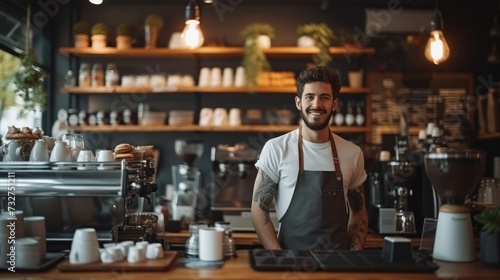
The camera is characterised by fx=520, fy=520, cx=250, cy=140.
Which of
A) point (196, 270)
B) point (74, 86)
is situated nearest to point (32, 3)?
point (74, 86)

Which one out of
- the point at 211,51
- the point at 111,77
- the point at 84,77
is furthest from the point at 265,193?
the point at 84,77

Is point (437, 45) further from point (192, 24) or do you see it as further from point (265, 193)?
point (265, 193)

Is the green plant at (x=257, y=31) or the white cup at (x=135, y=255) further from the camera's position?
the green plant at (x=257, y=31)

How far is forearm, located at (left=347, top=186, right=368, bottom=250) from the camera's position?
264 cm

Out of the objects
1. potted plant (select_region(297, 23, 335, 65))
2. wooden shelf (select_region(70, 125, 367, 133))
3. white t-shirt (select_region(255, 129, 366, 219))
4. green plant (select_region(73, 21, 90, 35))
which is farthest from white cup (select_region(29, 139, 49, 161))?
potted plant (select_region(297, 23, 335, 65))

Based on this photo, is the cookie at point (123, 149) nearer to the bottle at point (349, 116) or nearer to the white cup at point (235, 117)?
the white cup at point (235, 117)

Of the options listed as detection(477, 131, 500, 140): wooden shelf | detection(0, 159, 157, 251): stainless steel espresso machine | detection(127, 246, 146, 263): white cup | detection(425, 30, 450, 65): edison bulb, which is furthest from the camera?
detection(477, 131, 500, 140): wooden shelf

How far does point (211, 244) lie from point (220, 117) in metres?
2.75

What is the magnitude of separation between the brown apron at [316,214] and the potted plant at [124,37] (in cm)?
271

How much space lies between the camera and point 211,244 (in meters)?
2.04

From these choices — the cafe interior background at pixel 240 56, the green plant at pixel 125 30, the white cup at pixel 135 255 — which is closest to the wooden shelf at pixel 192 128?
the cafe interior background at pixel 240 56

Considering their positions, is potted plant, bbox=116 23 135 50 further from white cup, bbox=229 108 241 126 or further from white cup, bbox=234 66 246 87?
white cup, bbox=229 108 241 126

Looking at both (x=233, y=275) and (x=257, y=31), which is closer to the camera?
(x=233, y=275)

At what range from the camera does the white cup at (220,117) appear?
4.71m
